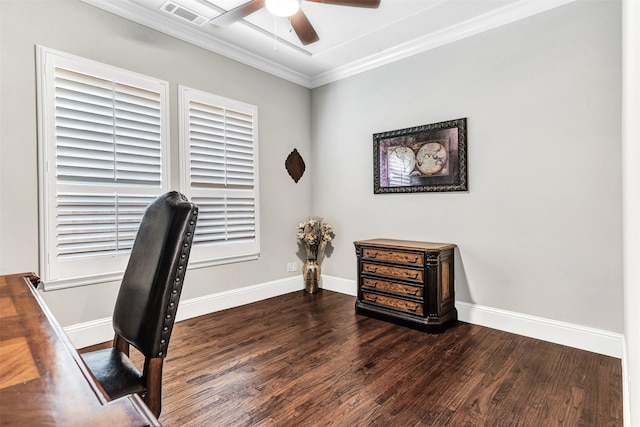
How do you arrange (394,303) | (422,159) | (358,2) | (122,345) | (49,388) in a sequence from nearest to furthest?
(49,388)
(122,345)
(358,2)
(394,303)
(422,159)

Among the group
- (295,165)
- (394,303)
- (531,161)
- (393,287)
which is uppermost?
(295,165)

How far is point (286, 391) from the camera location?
2008 millimetres

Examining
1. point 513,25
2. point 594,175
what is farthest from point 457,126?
point 594,175

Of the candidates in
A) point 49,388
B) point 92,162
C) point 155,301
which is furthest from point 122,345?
point 92,162

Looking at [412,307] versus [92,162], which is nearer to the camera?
[92,162]

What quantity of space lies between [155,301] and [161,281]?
76 mm

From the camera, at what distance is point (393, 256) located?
3.20m

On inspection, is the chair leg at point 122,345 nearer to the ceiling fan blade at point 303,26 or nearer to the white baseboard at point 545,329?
the ceiling fan blade at point 303,26

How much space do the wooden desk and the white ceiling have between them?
9.59ft

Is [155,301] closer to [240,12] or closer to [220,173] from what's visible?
[240,12]

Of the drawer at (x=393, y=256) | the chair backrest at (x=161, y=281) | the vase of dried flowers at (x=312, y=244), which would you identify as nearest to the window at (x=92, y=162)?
the chair backrest at (x=161, y=281)

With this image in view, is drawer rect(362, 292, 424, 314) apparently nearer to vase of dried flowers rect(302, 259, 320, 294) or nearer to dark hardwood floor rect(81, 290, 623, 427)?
dark hardwood floor rect(81, 290, 623, 427)

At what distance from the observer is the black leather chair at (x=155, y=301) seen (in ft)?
3.71

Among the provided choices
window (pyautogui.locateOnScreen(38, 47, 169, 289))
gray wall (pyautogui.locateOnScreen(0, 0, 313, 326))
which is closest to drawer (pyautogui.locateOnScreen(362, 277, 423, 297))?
gray wall (pyautogui.locateOnScreen(0, 0, 313, 326))
